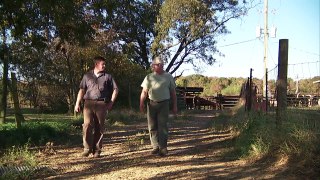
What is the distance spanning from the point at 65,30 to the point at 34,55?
11.5m

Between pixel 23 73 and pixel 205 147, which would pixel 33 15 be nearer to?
pixel 205 147

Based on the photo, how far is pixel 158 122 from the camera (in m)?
7.64

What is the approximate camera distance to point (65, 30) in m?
10.5

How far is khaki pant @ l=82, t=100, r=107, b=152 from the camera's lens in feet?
25.0

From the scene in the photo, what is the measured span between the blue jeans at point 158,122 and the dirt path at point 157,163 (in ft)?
0.87

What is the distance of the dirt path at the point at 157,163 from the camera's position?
19.5ft

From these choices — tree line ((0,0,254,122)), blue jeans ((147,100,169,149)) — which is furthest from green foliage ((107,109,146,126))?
blue jeans ((147,100,169,149))

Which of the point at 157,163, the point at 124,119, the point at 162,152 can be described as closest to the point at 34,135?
the point at 162,152

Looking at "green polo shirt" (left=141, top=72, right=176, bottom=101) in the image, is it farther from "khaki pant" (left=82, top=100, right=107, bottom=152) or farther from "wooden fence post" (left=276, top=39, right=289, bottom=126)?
"wooden fence post" (left=276, top=39, right=289, bottom=126)

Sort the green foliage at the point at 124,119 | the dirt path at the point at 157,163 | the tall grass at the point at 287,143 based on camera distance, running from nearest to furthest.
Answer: the tall grass at the point at 287,143 → the dirt path at the point at 157,163 → the green foliage at the point at 124,119

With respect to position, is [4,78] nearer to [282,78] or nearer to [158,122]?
[158,122]

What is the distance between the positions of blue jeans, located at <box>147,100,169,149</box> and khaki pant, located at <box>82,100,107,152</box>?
33.1 inches

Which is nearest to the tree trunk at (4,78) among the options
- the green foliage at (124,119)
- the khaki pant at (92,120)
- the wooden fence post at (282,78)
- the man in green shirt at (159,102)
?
the green foliage at (124,119)

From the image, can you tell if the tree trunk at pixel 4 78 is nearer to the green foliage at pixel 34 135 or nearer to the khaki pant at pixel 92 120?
the green foliage at pixel 34 135
